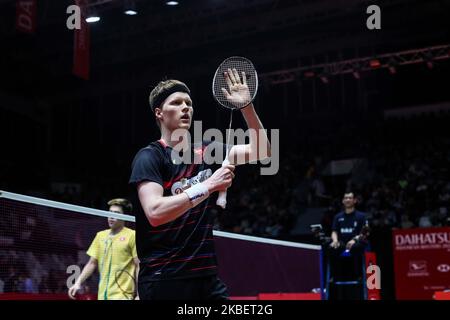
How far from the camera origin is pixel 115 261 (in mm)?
6770

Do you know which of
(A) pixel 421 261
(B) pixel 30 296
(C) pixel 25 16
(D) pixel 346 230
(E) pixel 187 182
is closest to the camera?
(E) pixel 187 182

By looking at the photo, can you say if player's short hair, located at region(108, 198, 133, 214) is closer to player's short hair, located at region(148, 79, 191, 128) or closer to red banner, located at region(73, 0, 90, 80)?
player's short hair, located at region(148, 79, 191, 128)

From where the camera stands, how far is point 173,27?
20.7 meters

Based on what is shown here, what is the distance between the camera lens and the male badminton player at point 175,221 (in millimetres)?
2869

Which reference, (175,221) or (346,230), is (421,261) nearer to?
(346,230)

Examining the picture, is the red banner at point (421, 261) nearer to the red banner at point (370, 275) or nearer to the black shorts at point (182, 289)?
the red banner at point (370, 275)

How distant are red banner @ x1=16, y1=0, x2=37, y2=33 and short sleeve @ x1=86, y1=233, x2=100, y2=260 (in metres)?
9.15

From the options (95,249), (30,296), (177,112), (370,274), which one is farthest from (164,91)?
(370,274)

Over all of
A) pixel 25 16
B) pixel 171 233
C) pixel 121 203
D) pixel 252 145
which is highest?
pixel 25 16

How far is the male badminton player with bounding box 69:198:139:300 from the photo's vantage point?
668cm

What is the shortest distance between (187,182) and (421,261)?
37.5 ft

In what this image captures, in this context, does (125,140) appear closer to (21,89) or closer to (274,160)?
(21,89)

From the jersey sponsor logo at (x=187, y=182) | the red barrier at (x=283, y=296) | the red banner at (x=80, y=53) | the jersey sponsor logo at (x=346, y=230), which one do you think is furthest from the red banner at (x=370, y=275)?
the jersey sponsor logo at (x=187, y=182)

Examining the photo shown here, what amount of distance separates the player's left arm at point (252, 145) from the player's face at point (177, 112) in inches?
11.3
